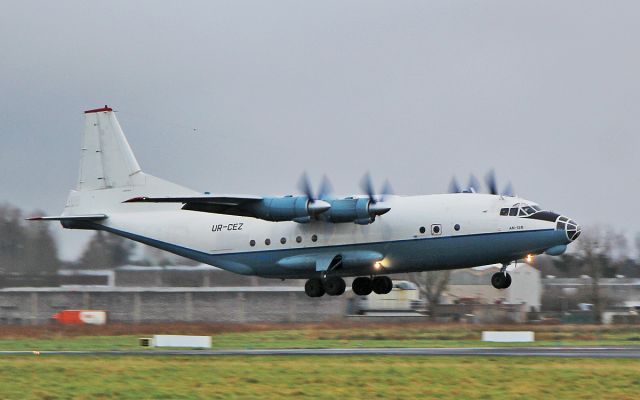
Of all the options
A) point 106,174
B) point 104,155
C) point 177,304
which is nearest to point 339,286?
point 106,174

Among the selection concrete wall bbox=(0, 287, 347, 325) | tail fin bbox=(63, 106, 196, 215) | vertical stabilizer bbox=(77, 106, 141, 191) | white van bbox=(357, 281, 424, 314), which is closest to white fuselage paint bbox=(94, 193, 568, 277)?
tail fin bbox=(63, 106, 196, 215)

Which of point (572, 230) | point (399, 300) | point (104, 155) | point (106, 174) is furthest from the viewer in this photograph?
point (399, 300)

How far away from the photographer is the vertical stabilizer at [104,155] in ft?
139

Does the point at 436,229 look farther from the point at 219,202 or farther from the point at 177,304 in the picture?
the point at 177,304

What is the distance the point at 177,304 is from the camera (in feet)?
189

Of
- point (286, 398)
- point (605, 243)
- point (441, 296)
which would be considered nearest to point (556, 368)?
point (286, 398)

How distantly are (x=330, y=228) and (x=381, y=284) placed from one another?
349 cm

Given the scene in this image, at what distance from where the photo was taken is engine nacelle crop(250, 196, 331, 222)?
1415 inches

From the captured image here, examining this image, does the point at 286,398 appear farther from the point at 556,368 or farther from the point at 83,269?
the point at 83,269

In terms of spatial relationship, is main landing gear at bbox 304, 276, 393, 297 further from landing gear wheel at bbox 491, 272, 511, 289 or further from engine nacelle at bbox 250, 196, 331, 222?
landing gear wheel at bbox 491, 272, 511, 289

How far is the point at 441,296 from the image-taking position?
2633 inches

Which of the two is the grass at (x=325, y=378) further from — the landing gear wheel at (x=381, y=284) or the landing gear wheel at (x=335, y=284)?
the landing gear wheel at (x=381, y=284)

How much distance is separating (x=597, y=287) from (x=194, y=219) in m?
31.3

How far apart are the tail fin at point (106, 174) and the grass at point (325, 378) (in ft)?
Result: 36.3
